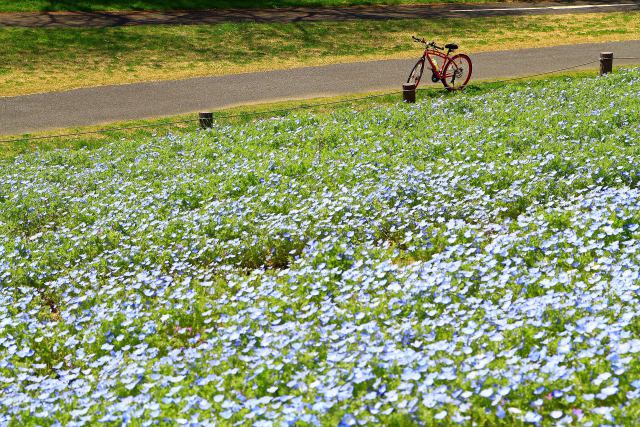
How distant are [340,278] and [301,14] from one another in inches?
942

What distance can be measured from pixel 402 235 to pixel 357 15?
22.5 meters

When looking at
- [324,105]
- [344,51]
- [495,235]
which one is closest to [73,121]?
[324,105]

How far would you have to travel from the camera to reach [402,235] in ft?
30.9

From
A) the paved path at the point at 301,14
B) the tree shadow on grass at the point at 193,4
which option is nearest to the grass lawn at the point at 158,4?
the tree shadow on grass at the point at 193,4

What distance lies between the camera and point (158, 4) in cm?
3155

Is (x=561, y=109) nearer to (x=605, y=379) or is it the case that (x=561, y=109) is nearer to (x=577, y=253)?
(x=577, y=253)

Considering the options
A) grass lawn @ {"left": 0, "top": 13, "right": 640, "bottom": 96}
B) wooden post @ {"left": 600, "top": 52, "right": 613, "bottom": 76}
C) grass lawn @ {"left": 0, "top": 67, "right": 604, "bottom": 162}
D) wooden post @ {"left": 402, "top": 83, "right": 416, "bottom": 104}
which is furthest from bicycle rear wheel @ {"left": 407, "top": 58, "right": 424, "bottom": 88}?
→ grass lawn @ {"left": 0, "top": 13, "right": 640, "bottom": 96}

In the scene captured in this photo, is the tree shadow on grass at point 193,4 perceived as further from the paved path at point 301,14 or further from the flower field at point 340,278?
the flower field at point 340,278

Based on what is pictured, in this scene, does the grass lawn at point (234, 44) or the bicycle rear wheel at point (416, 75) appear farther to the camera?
the grass lawn at point (234, 44)

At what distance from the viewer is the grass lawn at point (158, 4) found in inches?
1182

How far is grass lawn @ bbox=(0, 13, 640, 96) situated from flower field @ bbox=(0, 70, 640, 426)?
937cm

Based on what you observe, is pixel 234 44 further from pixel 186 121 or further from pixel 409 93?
pixel 409 93

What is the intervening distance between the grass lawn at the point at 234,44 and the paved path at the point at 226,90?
1088 mm

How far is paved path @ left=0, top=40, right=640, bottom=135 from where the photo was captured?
18828mm
